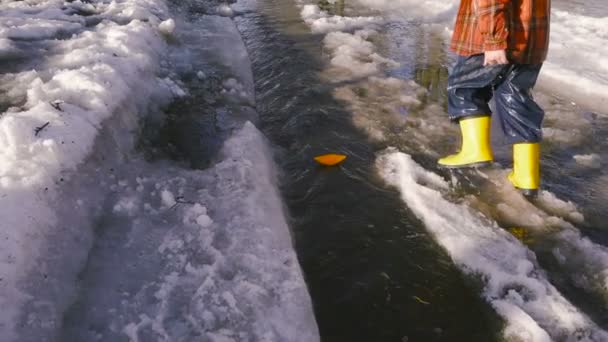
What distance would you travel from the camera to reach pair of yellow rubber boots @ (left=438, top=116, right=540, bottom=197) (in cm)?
312

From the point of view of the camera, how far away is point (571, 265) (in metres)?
2.58

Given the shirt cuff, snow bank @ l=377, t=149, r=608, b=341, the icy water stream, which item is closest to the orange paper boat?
the icy water stream

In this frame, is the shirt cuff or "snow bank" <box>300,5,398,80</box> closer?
the shirt cuff

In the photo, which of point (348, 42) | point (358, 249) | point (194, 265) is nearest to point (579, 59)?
point (348, 42)

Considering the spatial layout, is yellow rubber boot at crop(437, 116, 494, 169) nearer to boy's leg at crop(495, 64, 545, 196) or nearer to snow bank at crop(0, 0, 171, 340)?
boy's leg at crop(495, 64, 545, 196)

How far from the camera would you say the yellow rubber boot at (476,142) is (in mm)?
3314

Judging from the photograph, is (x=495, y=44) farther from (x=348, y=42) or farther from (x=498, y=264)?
(x=348, y=42)

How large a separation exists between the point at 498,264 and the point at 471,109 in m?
1.28

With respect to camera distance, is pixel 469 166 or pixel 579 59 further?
pixel 579 59

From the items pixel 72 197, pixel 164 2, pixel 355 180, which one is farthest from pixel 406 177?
pixel 164 2

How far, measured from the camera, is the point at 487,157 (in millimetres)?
3359

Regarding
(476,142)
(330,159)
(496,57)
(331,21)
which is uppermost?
(496,57)

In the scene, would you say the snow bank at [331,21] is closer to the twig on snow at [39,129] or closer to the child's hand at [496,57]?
the child's hand at [496,57]

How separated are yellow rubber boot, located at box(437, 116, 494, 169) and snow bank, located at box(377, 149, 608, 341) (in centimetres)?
28
